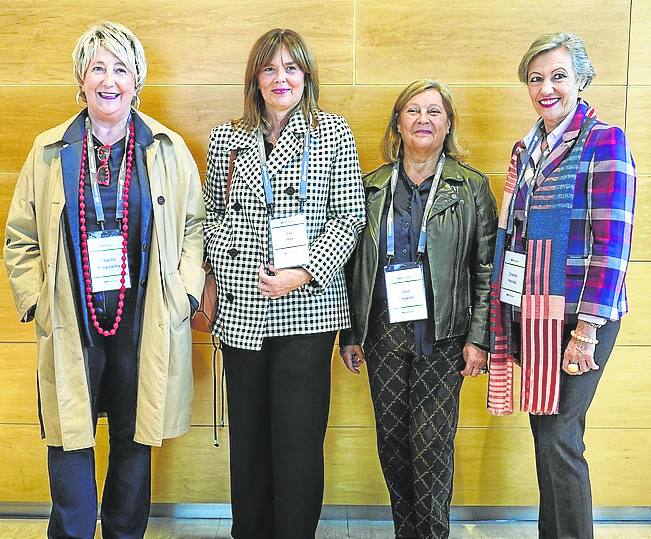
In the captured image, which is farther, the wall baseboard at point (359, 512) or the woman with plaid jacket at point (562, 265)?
the wall baseboard at point (359, 512)

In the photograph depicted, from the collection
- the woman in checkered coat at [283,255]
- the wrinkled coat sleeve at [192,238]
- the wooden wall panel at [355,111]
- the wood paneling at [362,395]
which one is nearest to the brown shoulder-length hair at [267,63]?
the woman in checkered coat at [283,255]

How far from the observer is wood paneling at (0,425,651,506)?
115 inches

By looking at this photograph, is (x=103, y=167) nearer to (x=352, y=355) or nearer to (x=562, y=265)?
(x=352, y=355)

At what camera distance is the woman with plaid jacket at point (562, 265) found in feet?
6.48

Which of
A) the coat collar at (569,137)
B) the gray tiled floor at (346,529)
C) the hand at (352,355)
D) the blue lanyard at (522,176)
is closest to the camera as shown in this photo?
the coat collar at (569,137)

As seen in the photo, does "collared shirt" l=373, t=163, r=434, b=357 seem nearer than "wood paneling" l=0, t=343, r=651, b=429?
Yes

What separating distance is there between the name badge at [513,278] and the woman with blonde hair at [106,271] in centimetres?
98

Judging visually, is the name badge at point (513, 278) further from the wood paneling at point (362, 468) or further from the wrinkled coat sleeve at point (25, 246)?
the wrinkled coat sleeve at point (25, 246)

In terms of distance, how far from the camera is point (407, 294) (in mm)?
2252

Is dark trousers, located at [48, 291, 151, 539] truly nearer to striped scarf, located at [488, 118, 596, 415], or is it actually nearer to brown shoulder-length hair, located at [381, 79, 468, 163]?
brown shoulder-length hair, located at [381, 79, 468, 163]

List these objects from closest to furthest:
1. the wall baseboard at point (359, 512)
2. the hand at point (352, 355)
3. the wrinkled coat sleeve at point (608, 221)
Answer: the wrinkled coat sleeve at point (608, 221) → the hand at point (352, 355) → the wall baseboard at point (359, 512)

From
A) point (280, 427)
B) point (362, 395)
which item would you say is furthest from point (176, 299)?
point (362, 395)

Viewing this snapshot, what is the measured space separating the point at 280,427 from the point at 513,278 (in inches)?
35.1

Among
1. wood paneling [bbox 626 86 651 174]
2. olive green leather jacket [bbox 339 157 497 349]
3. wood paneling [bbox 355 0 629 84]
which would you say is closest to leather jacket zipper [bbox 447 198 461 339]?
olive green leather jacket [bbox 339 157 497 349]
